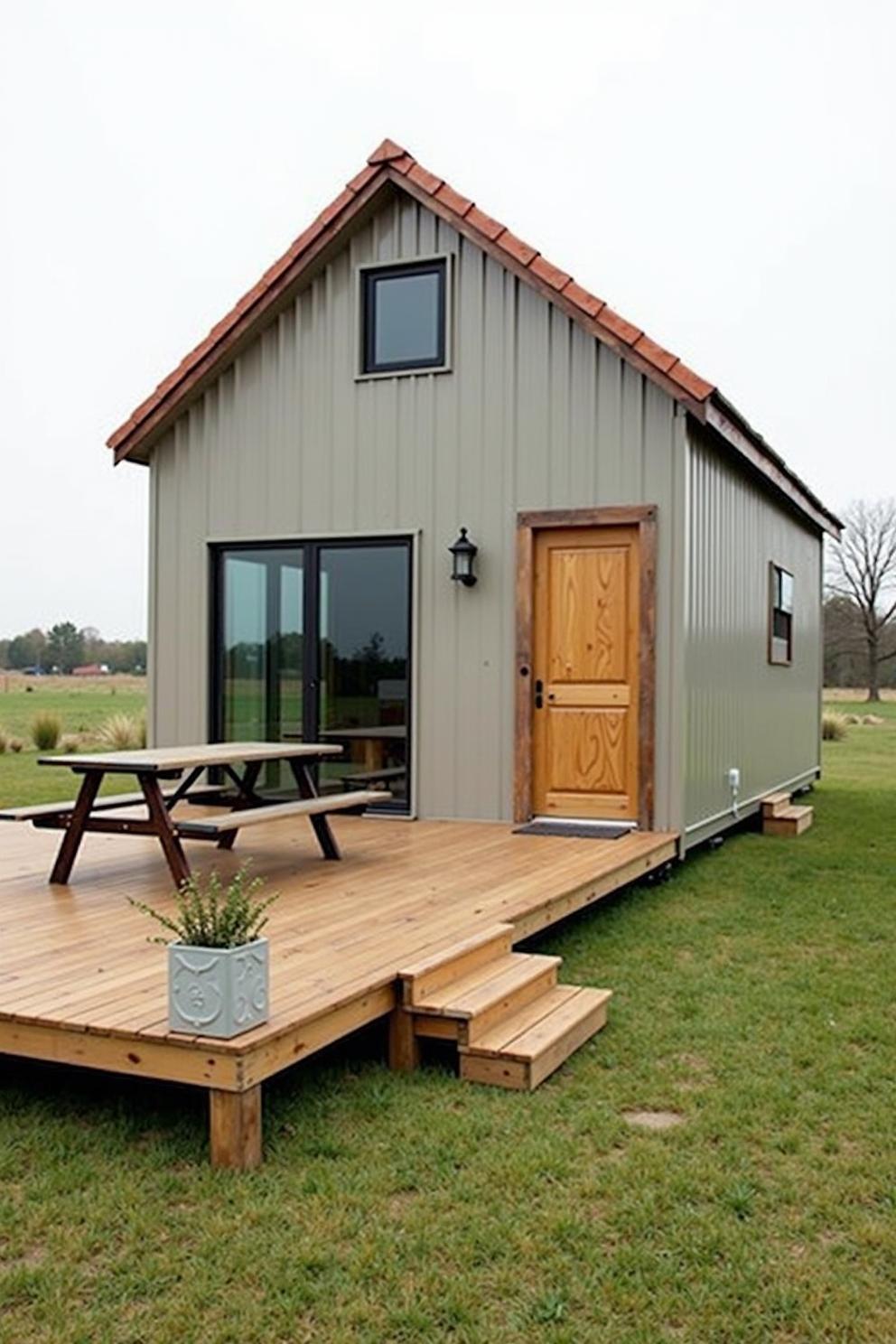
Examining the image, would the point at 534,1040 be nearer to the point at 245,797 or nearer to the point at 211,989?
the point at 211,989

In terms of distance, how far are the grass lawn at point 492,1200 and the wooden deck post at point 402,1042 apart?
0.22ft

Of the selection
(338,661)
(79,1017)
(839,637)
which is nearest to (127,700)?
(839,637)

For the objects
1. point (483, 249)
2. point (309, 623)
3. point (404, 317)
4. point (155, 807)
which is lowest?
point (155, 807)

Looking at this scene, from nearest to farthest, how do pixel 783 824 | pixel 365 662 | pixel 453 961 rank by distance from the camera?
1. pixel 453 961
2. pixel 365 662
3. pixel 783 824

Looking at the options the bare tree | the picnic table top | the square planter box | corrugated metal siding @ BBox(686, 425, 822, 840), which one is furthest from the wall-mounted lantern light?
the bare tree

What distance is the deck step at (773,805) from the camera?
9623 millimetres

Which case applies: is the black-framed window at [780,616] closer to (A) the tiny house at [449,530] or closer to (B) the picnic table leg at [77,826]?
(A) the tiny house at [449,530]

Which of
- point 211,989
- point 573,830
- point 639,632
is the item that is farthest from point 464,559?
point 211,989

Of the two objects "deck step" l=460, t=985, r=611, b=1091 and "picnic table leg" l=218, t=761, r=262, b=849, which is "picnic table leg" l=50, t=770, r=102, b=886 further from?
"deck step" l=460, t=985, r=611, b=1091

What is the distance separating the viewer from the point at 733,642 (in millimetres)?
9016

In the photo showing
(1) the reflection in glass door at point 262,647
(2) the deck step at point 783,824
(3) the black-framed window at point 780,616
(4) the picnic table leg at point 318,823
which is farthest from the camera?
(3) the black-framed window at point 780,616

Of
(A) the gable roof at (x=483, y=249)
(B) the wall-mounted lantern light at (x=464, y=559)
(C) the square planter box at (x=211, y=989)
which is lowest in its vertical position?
(C) the square planter box at (x=211, y=989)

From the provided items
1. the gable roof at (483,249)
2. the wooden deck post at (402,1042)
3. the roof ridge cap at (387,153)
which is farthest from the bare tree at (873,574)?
the wooden deck post at (402,1042)

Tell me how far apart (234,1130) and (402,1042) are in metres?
0.93
